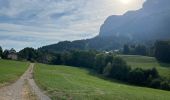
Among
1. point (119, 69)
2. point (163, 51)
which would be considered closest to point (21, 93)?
point (119, 69)

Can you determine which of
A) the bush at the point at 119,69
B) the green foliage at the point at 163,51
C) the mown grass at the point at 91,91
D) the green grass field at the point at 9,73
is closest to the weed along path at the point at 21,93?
the mown grass at the point at 91,91

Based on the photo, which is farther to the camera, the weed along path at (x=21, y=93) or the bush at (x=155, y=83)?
the bush at (x=155, y=83)

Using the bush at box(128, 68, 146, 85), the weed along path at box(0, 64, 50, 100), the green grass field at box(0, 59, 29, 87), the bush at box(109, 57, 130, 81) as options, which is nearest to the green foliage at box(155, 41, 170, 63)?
the bush at box(109, 57, 130, 81)

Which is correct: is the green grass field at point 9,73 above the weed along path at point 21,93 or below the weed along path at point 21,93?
above

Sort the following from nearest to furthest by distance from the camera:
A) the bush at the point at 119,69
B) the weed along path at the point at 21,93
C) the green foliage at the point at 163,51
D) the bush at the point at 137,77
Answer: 1. the weed along path at the point at 21,93
2. the bush at the point at 137,77
3. the bush at the point at 119,69
4. the green foliage at the point at 163,51

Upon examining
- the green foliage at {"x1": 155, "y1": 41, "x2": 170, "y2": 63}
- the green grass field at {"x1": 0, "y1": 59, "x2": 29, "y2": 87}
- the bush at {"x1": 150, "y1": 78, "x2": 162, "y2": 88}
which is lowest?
the bush at {"x1": 150, "y1": 78, "x2": 162, "y2": 88}

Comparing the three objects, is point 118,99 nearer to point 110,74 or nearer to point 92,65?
point 110,74

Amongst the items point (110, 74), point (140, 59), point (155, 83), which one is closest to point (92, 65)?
point (140, 59)

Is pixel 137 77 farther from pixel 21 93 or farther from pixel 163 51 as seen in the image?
pixel 21 93

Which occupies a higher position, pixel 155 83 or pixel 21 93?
pixel 21 93

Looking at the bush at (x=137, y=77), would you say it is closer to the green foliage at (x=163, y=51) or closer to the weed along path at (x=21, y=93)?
the green foliage at (x=163, y=51)

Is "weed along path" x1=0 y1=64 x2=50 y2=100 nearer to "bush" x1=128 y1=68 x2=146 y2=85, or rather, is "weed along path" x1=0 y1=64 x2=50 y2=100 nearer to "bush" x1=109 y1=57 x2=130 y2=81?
"bush" x1=128 y1=68 x2=146 y2=85

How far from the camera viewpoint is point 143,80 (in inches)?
4855

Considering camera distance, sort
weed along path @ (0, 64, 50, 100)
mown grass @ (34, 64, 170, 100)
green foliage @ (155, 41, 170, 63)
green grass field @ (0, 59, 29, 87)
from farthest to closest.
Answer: green foliage @ (155, 41, 170, 63), green grass field @ (0, 59, 29, 87), mown grass @ (34, 64, 170, 100), weed along path @ (0, 64, 50, 100)
